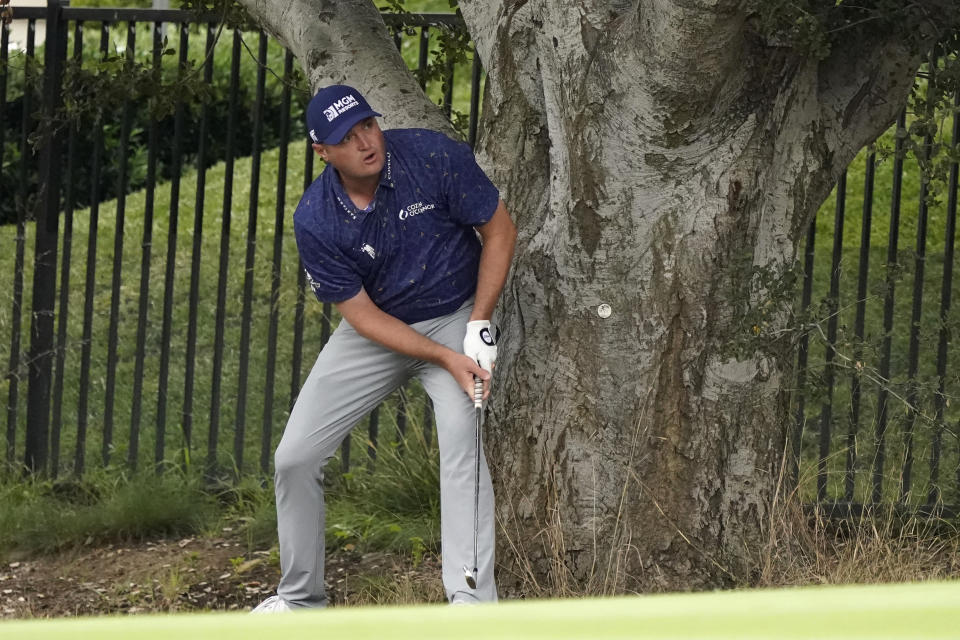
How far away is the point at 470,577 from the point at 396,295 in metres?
0.94

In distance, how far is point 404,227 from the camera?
4004 millimetres

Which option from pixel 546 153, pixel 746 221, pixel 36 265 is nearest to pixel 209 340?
pixel 36 265

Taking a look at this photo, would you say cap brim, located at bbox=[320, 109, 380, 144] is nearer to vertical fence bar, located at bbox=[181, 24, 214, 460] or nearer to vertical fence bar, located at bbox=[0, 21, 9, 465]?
vertical fence bar, located at bbox=[181, 24, 214, 460]

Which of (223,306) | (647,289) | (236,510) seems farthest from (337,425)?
(223,306)

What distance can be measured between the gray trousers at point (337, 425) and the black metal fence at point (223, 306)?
1216mm

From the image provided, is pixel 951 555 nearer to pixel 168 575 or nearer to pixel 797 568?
pixel 797 568

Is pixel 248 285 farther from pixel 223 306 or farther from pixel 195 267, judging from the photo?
pixel 195 267

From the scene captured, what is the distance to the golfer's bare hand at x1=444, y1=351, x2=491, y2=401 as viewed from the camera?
3928mm

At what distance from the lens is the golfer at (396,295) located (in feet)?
12.8

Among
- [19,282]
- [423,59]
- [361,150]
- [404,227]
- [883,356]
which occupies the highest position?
[423,59]

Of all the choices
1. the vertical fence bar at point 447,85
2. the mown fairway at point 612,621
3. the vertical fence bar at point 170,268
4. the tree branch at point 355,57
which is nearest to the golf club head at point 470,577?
the tree branch at point 355,57

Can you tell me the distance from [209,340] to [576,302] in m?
5.20

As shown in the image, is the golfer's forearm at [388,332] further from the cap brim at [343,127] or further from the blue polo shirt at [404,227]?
the cap brim at [343,127]

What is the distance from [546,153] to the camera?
4477 mm
